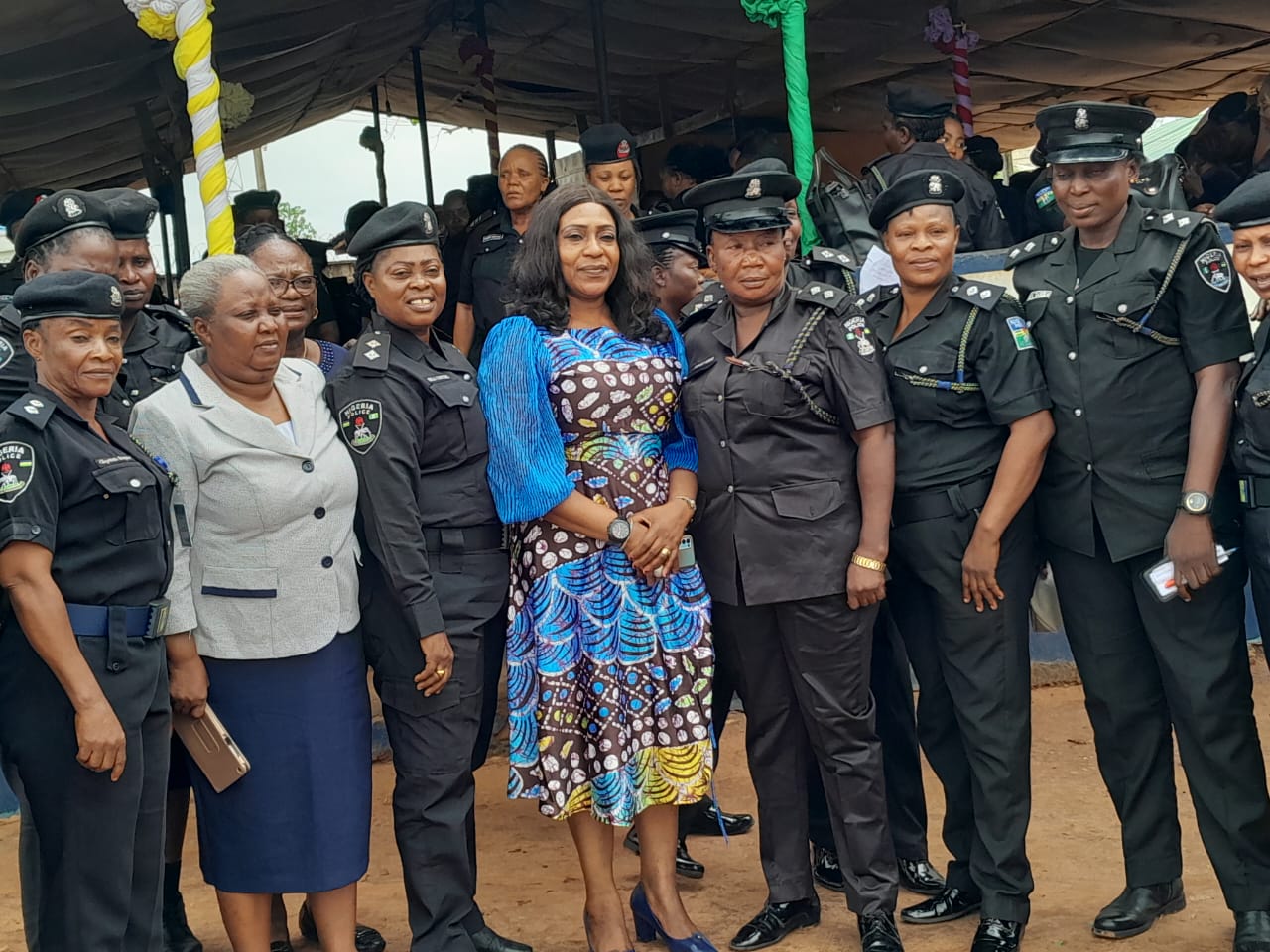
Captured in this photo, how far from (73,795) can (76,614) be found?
1.23ft

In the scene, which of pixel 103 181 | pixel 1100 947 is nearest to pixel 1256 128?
pixel 1100 947

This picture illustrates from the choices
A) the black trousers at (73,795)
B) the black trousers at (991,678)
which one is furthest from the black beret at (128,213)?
the black trousers at (991,678)

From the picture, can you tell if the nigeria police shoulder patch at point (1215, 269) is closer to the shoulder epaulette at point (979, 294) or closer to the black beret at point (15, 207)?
the shoulder epaulette at point (979, 294)

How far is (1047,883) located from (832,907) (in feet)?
2.29

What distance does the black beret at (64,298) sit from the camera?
2.83 m

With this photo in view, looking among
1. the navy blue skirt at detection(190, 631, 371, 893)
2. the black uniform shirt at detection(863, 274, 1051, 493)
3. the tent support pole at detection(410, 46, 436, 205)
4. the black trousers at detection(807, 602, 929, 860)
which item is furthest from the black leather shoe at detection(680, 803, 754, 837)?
the tent support pole at detection(410, 46, 436, 205)

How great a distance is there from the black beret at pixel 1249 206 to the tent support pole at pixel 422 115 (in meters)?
8.36

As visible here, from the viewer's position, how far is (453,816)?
11.4 feet

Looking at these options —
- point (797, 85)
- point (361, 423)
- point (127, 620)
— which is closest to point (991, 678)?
point (361, 423)

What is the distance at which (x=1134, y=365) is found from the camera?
3480mm

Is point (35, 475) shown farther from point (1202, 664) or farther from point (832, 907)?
point (1202, 664)

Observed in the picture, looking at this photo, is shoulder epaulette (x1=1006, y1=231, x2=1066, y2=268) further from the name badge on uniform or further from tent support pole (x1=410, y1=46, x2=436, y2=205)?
tent support pole (x1=410, y1=46, x2=436, y2=205)

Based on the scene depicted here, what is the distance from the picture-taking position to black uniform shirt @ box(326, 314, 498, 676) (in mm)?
3338

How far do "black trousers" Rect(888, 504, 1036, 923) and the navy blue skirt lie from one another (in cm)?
161
